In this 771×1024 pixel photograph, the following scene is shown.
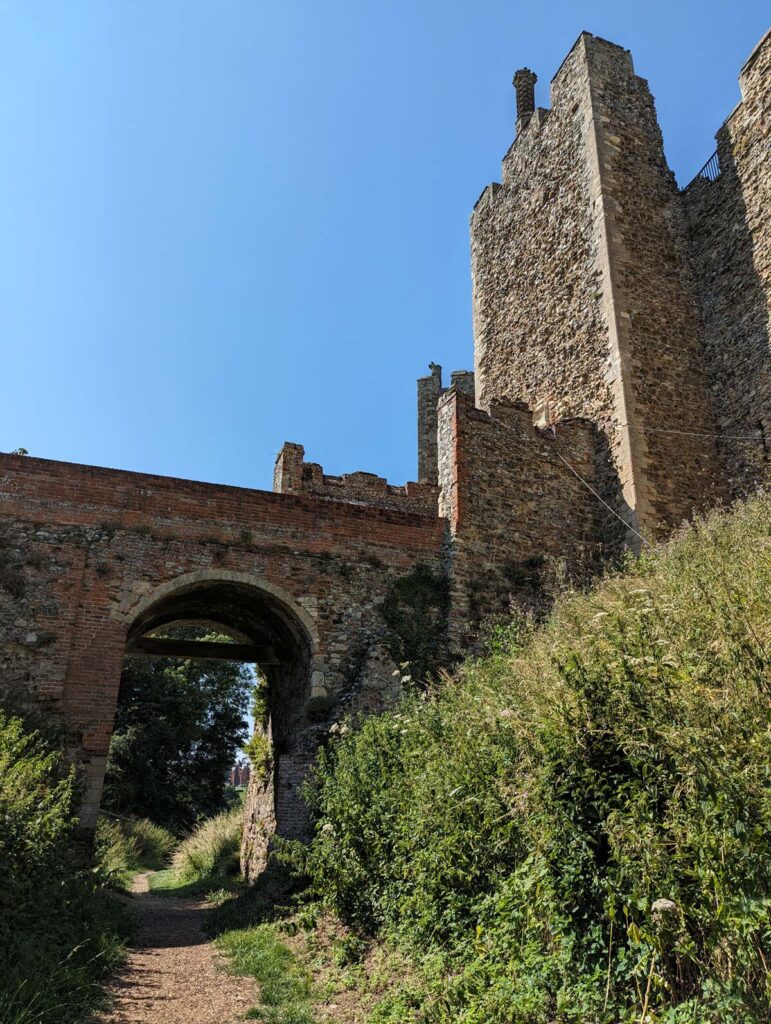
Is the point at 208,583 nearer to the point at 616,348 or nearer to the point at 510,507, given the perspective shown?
the point at 510,507

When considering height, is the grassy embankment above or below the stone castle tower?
below

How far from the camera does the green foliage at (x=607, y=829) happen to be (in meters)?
3.51

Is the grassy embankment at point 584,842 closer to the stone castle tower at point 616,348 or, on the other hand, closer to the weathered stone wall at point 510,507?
the weathered stone wall at point 510,507

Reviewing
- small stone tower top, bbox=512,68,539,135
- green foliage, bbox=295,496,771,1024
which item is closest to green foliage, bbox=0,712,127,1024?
green foliage, bbox=295,496,771,1024

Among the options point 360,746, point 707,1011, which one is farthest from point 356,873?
point 707,1011

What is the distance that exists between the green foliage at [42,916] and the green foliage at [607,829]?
2.35m

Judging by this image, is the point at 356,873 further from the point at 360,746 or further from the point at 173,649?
the point at 173,649

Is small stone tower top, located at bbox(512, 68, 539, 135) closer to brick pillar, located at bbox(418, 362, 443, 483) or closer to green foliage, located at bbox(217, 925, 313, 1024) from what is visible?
brick pillar, located at bbox(418, 362, 443, 483)

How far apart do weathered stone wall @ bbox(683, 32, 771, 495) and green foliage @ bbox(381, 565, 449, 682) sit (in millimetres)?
6124

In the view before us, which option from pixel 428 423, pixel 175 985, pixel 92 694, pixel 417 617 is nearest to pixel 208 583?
pixel 92 694

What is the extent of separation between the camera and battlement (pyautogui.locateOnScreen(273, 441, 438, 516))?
1900cm

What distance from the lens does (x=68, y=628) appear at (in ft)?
34.2

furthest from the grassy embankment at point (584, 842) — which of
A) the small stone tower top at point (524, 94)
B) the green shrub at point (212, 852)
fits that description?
the small stone tower top at point (524, 94)

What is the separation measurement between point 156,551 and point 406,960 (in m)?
7.14
